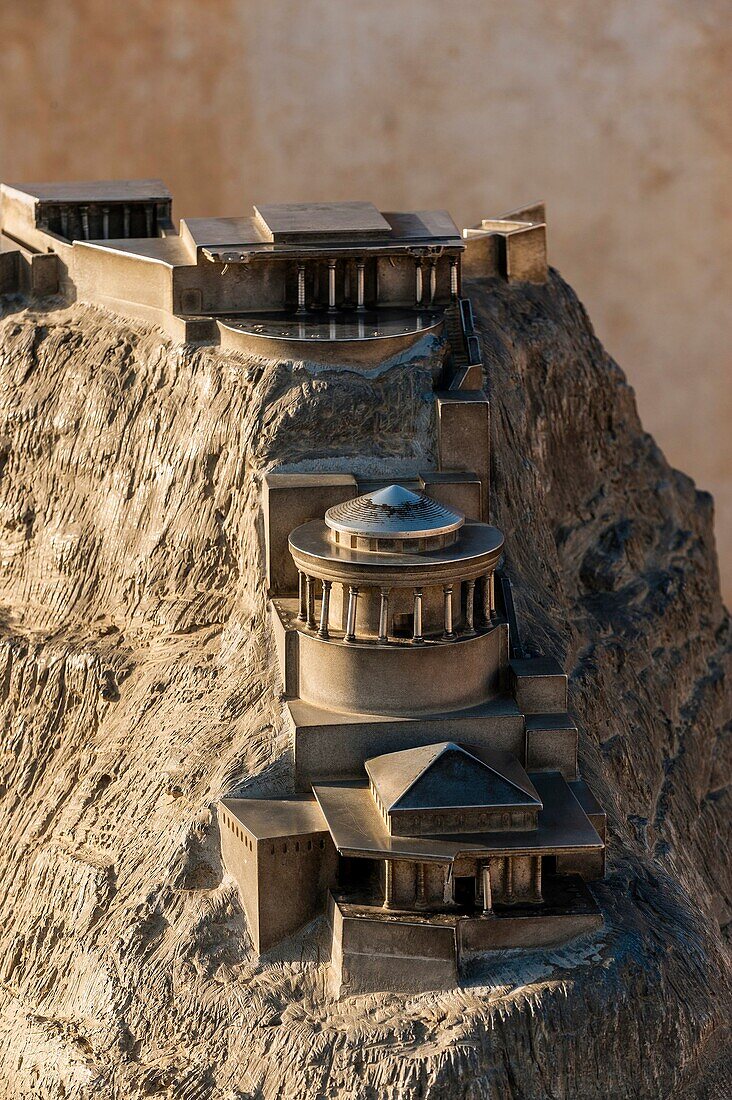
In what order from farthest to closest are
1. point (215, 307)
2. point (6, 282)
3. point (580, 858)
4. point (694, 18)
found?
point (694, 18) → point (6, 282) → point (215, 307) → point (580, 858)

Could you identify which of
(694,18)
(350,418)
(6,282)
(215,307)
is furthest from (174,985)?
(694,18)

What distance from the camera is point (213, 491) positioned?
61312mm

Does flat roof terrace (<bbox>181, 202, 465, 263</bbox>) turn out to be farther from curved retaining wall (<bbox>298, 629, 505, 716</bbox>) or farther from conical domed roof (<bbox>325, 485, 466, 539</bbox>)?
curved retaining wall (<bbox>298, 629, 505, 716</bbox>)

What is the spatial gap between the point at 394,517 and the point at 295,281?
43.1 feet

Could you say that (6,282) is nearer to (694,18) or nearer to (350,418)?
(350,418)

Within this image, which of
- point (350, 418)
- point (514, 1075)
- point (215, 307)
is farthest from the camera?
point (215, 307)

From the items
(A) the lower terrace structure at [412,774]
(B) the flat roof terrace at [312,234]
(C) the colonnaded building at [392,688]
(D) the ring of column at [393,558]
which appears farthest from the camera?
(B) the flat roof terrace at [312,234]

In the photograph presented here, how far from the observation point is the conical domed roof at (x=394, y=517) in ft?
176

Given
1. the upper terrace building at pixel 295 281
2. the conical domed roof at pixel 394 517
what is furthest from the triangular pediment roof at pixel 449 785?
the upper terrace building at pixel 295 281

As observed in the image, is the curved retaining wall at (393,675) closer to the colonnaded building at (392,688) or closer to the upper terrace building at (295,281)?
the colonnaded building at (392,688)

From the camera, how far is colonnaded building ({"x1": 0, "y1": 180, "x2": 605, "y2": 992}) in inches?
1998

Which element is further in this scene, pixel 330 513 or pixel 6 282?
pixel 6 282

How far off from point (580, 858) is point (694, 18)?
61.5m

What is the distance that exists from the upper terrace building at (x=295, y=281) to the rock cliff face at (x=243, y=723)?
103 centimetres
